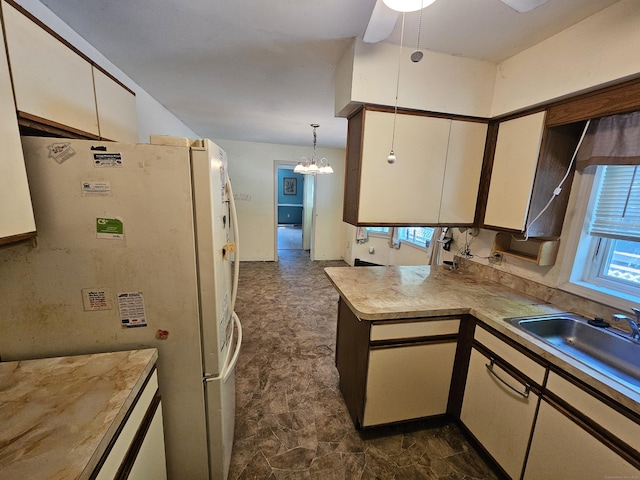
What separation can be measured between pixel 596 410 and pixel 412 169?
1493mm

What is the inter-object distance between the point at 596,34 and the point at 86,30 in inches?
111

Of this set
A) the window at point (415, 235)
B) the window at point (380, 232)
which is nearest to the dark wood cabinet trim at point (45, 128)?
the window at point (415, 235)

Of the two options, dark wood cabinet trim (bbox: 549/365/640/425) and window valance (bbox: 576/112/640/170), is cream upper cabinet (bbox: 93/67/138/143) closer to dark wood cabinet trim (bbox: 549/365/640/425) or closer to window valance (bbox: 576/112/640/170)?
dark wood cabinet trim (bbox: 549/365/640/425)

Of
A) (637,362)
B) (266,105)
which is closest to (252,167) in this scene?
(266,105)

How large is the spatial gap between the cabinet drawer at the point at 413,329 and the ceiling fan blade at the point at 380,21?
149cm

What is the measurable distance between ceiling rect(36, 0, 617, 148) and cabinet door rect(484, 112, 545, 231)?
Result: 1.57 feet

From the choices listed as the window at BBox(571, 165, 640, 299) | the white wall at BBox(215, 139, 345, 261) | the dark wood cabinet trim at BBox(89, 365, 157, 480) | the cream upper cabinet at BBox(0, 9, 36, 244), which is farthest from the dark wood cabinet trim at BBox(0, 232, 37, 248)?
the white wall at BBox(215, 139, 345, 261)

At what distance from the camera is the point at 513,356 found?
128 centimetres

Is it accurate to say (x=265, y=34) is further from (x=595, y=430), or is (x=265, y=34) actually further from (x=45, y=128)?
(x=595, y=430)

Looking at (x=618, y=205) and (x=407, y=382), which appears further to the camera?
(x=407, y=382)

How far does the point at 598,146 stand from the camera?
139cm

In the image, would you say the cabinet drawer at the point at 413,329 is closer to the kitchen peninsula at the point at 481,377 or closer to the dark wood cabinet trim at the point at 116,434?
the kitchen peninsula at the point at 481,377

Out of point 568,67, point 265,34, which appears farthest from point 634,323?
point 265,34

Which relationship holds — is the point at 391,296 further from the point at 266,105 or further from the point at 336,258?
the point at 336,258
